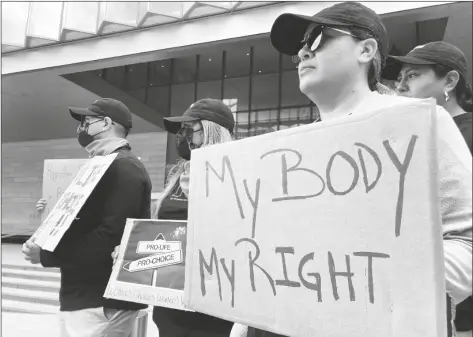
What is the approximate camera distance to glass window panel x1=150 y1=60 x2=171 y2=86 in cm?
1050

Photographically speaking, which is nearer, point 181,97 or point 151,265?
point 151,265

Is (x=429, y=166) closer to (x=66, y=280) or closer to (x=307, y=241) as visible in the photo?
(x=307, y=241)

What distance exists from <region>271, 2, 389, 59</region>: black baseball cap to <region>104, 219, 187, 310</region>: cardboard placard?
0.82 metres

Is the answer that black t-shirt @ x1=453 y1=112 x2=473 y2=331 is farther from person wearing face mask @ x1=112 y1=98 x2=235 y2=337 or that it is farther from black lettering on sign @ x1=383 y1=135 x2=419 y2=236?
person wearing face mask @ x1=112 y1=98 x2=235 y2=337

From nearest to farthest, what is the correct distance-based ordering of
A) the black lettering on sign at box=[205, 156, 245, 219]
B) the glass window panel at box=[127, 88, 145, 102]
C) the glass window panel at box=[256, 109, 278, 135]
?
the black lettering on sign at box=[205, 156, 245, 219] < the glass window panel at box=[127, 88, 145, 102] < the glass window panel at box=[256, 109, 278, 135]

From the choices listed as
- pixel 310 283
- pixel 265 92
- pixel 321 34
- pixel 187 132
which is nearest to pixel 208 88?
pixel 265 92

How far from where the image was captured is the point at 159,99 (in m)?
10.9

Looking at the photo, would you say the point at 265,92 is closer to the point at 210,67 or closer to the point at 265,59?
the point at 265,59

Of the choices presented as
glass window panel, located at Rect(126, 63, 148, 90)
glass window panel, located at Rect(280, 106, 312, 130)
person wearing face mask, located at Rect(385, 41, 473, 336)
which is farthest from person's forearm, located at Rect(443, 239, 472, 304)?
glass window panel, located at Rect(280, 106, 312, 130)

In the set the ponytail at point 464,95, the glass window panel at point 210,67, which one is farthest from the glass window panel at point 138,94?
the ponytail at point 464,95

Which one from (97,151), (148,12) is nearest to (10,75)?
(148,12)

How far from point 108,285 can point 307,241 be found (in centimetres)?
121

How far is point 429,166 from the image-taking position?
60cm

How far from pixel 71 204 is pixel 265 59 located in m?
9.37
